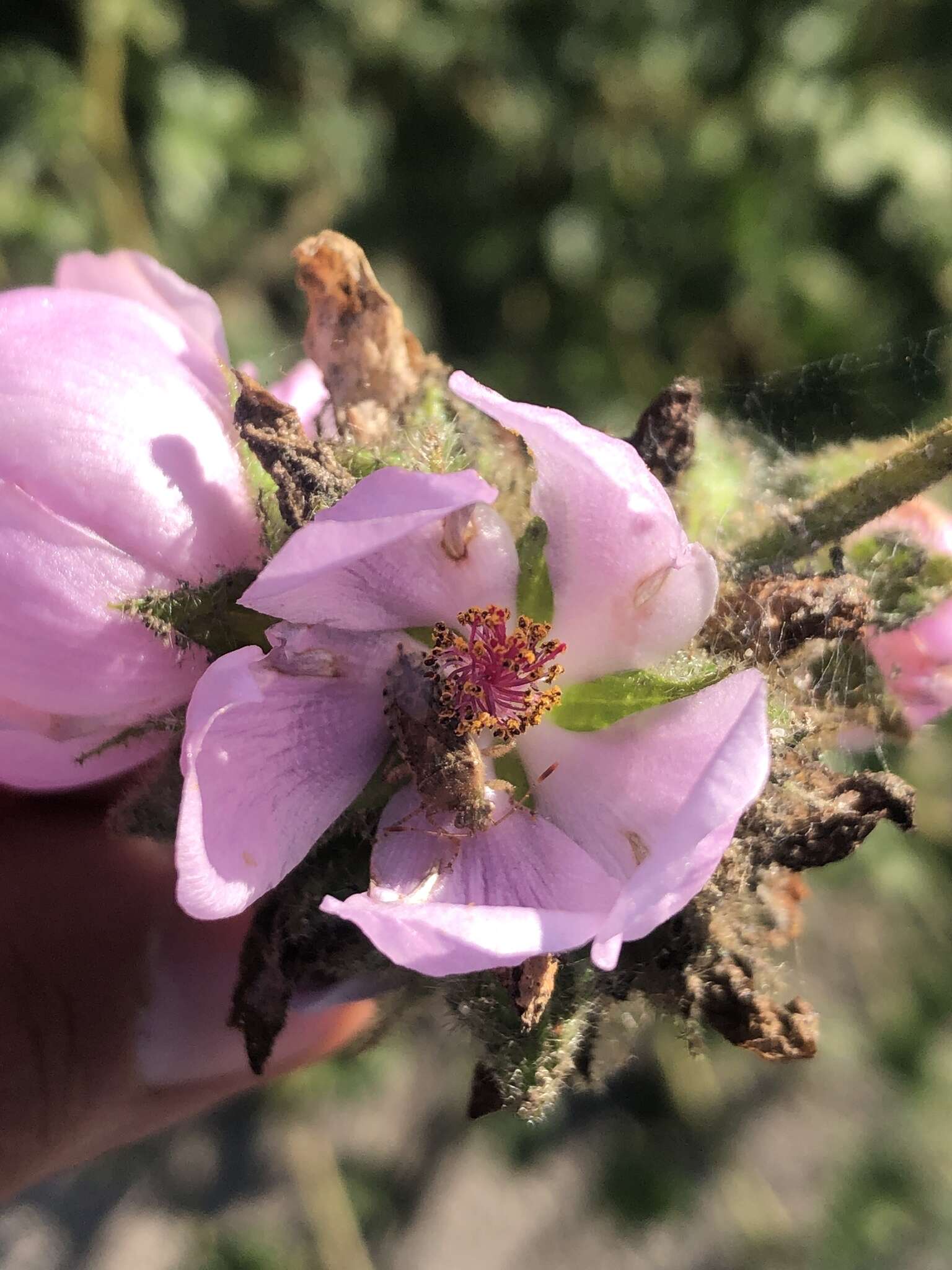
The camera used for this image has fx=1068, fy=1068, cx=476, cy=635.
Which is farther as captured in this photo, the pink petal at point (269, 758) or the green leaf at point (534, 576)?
the green leaf at point (534, 576)

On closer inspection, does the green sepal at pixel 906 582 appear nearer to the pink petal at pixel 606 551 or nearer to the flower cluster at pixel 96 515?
the pink petal at pixel 606 551

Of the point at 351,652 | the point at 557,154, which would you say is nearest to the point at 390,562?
the point at 351,652

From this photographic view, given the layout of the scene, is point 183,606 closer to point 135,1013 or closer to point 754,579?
Answer: point 754,579

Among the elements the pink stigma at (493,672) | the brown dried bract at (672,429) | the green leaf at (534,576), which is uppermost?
the brown dried bract at (672,429)

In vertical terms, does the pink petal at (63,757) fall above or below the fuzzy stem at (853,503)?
below

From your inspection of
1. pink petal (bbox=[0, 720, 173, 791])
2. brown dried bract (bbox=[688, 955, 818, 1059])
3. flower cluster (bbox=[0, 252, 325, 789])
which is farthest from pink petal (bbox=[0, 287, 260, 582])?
brown dried bract (bbox=[688, 955, 818, 1059])

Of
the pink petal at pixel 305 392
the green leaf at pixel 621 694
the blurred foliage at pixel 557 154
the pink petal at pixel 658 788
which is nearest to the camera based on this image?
the pink petal at pixel 658 788

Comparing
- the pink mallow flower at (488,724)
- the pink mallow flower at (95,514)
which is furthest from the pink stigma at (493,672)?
the pink mallow flower at (95,514)
